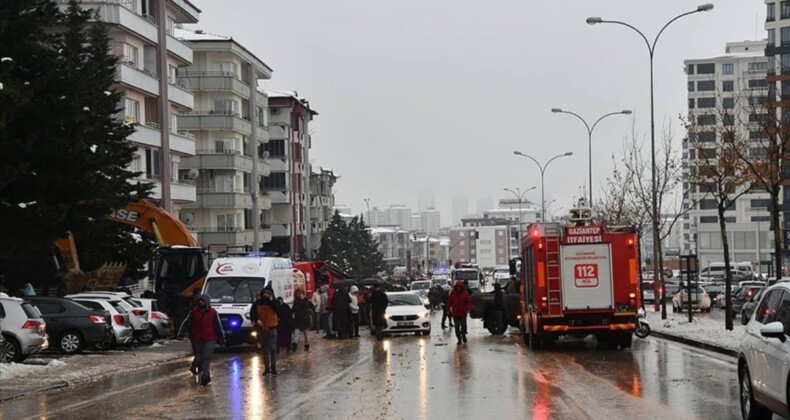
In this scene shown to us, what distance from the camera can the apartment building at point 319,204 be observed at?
373ft

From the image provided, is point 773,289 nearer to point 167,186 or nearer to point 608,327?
point 608,327

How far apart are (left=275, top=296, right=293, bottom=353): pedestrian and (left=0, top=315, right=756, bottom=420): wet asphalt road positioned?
86cm

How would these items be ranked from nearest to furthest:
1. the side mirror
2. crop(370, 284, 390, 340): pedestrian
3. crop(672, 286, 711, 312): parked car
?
the side mirror < crop(370, 284, 390, 340): pedestrian < crop(672, 286, 711, 312): parked car

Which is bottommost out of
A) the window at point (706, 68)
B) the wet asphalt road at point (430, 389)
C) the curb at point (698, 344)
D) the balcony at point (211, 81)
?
the curb at point (698, 344)

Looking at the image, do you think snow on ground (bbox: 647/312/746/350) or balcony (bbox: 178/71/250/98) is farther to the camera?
balcony (bbox: 178/71/250/98)

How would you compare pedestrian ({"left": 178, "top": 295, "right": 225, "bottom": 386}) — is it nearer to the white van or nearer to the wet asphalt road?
the wet asphalt road

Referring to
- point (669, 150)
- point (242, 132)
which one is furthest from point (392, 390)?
point (242, 132)

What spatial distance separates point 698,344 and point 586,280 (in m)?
3.95

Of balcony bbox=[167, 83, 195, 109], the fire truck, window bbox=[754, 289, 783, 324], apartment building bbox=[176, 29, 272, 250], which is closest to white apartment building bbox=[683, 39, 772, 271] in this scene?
apartment building bbox=[176, 29, 272, 250]

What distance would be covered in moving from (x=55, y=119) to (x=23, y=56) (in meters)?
2.04

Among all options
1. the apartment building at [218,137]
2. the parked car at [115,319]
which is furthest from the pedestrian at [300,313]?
the apartment building at [218,137]

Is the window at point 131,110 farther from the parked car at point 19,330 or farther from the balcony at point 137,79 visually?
the parked car at point 19,330

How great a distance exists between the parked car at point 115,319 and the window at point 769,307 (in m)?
20.4

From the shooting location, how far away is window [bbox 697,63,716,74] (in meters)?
152
